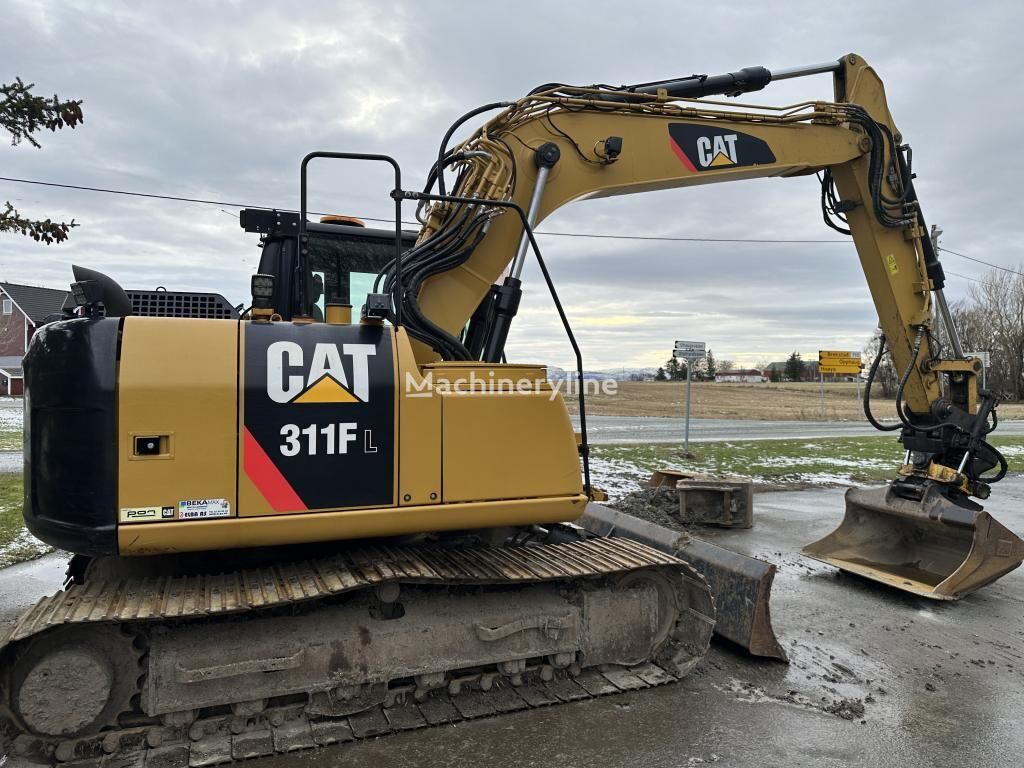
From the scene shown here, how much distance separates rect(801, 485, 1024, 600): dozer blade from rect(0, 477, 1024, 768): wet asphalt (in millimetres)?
252

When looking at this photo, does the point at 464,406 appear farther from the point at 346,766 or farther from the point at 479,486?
the point at 346,766

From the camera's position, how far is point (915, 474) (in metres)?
6.45

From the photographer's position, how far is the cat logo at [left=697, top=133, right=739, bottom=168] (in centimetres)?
530

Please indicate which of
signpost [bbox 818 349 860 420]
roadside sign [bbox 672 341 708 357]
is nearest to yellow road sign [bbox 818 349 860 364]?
signpost [bbox 818 349 860 420]

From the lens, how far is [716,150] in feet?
17.6

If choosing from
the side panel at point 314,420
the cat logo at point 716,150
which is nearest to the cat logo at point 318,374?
the side panel at point 314,420

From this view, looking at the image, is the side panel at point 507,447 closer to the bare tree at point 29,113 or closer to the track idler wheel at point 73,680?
the track idler wheel at point 73,680

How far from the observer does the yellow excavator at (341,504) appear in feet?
10.6

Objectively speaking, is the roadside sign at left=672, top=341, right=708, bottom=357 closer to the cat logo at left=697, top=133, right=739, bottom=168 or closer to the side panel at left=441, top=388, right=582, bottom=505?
the cat logo at left=697, top=133, right=739, bottom=168

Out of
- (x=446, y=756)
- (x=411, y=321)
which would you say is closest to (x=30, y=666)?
(x=446, y=756)

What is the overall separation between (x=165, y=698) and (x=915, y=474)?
20.2 feet

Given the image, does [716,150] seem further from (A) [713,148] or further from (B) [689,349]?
(B) [689,349]

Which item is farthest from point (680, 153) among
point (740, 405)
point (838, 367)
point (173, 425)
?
point (740, 405)

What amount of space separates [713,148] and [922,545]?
408 cm
